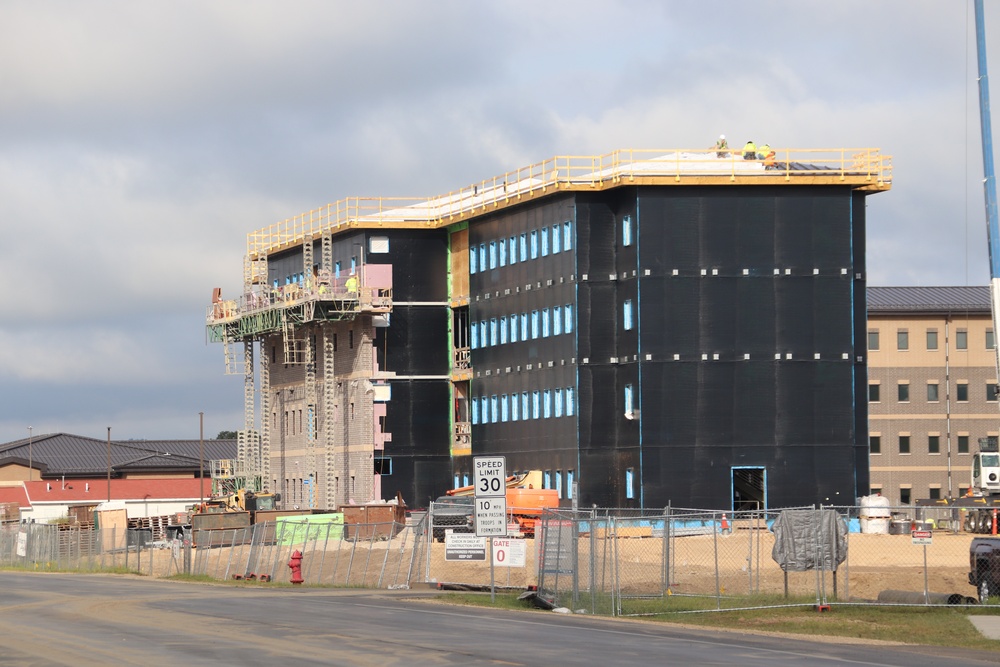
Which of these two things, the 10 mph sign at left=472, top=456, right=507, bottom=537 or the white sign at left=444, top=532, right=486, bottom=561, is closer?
the 10 mph sign at left=472, top=456, right=507, bottom=537

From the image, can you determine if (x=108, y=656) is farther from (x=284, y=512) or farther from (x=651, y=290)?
(x=284, y=512)

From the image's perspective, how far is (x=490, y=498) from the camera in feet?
116

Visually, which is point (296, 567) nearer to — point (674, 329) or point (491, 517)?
point (491, 517)

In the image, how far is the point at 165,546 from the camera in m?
75.8

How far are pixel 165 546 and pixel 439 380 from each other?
1690 cm

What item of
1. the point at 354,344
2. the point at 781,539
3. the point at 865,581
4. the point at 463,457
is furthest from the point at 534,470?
the point at 781,539

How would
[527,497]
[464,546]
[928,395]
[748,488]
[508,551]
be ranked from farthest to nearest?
1. [928,395]
2. [748,488]
3. [527,497]
4. [464,546]
5. [508,551]

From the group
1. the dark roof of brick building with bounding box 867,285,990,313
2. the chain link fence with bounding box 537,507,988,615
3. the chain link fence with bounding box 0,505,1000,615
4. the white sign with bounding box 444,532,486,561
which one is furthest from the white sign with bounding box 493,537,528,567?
the dark roof of brick building with bounding box 867,285,990,313

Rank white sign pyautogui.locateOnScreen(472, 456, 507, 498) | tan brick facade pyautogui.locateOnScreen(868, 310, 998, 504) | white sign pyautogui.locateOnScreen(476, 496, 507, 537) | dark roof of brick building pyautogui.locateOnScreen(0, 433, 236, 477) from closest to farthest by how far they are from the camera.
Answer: white sign pyautogui.locateOnScreen(472, 456, 507, 498) → white sign pyautogui.locateOnScreen(476, 496, 507, 537) → tan brick facade pyautogui.locateOnScreen(868, 310, 998, 504) → dark roof of brick building pyautogui.locateOnScreen(0, 433, 236, 477)

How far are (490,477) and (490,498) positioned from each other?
1.62ft

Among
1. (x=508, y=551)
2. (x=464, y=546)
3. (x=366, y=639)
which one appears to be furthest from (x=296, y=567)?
Result: (x=366, y=639)

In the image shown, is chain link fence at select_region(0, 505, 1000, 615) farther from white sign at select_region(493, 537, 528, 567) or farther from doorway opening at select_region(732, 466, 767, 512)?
doorway opening at select_region(732, 466, 767, 512)

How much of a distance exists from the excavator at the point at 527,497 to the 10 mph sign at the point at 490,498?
27.1 metres

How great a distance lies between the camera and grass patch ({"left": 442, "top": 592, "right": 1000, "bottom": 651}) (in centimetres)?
2801
